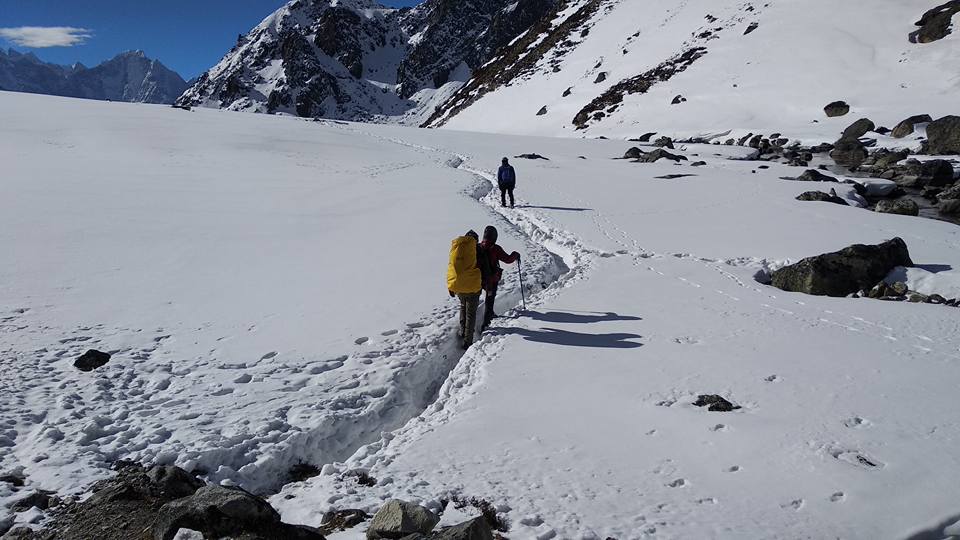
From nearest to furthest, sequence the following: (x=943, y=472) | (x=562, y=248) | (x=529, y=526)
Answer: (x=529, y=526) → (x=943, y=472) → (x=562, y=248)

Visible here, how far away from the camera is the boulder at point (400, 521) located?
459 cm

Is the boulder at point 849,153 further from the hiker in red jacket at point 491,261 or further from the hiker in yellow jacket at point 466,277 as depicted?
the hiker in yellow jacket at point 466,277

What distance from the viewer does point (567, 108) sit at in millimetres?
73625

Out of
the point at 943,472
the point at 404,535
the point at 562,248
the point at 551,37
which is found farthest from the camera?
the point at 551,37

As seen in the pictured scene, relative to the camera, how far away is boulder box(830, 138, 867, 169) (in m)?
32.5

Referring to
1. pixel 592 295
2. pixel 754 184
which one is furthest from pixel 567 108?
pixel 592 295

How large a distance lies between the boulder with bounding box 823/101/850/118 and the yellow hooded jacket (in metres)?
46.1

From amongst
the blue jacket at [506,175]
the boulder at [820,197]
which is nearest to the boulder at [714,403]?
the blue jacket at [506,175]

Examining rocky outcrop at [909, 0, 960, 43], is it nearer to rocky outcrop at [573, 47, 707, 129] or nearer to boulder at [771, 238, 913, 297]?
rocky outcrop at [573, 47, 707, 129]

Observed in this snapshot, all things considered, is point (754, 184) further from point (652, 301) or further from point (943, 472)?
point (943, 472)

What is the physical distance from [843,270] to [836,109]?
41.0 m

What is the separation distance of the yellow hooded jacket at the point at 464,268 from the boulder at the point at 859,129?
38156 millimetres

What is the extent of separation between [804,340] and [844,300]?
2.67m

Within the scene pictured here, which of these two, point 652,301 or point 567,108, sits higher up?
point 567,108
